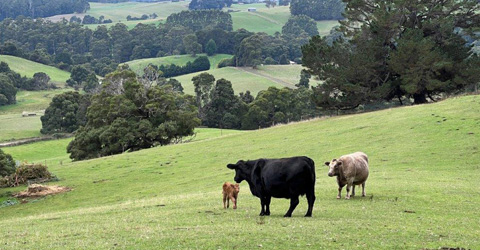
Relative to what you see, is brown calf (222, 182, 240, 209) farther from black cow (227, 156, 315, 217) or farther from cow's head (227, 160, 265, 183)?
black cow (227, 156, 315, 217)

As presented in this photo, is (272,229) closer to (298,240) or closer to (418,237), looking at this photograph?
(298,240)

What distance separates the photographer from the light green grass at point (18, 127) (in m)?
97.2

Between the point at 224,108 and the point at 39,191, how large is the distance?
2711 inches

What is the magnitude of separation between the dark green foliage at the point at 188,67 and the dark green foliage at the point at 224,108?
77014 mm

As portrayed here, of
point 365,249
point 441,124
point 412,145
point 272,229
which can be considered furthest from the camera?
point 441,124

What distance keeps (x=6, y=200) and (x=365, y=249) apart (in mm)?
28075

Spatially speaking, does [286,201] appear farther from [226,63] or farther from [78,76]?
[226,63]

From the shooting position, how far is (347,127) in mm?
46062

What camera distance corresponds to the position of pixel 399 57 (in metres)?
52.9

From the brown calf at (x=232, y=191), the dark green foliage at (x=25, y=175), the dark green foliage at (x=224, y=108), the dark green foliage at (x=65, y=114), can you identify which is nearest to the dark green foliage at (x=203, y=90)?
the dark green foliage at (x=224, y=108)

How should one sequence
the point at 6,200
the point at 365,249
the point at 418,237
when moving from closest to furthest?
1. the point at 365,249
2. the point at 418,237
3. the point at 6,200

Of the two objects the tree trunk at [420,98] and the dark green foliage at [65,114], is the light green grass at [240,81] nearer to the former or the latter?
the dark green foliage at [65,114]

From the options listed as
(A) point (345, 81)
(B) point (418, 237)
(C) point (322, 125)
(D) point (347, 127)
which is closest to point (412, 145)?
(D) point (347, 127)

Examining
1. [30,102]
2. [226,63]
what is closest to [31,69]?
[30,102]
